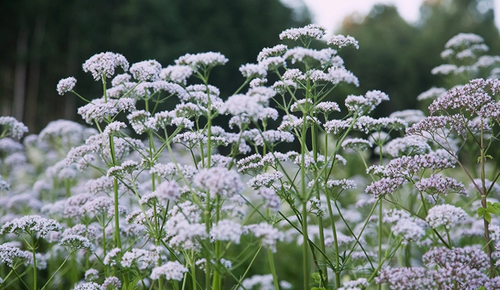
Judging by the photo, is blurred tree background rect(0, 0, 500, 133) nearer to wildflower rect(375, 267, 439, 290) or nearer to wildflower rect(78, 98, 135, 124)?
wildflower rect(78, 98, 135, 124)

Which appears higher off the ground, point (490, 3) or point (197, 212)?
point (490, 3)

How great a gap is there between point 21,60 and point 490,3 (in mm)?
40553

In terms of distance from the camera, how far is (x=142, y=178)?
21.1 ft

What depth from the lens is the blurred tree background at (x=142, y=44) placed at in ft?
60.5

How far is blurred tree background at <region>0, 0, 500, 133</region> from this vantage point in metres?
18.5

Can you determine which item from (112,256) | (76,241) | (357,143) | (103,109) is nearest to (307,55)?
(357,143)

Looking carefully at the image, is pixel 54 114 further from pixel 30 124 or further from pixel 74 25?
pixel 74 25

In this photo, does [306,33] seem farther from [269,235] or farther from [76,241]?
[76,241]

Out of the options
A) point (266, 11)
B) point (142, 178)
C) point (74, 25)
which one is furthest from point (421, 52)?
point (142, 178)

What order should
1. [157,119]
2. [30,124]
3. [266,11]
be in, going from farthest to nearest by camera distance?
[266,11] → [30,124] → [157,119]

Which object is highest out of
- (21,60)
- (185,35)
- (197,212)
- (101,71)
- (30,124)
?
(185,35)

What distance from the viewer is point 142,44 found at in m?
20.8

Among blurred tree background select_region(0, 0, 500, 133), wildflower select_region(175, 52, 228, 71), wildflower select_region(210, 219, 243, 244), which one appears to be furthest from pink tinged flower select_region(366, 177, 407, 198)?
blurred tree background select_region(0, 0, 500, 133)

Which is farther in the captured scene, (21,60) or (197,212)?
(21,60)
